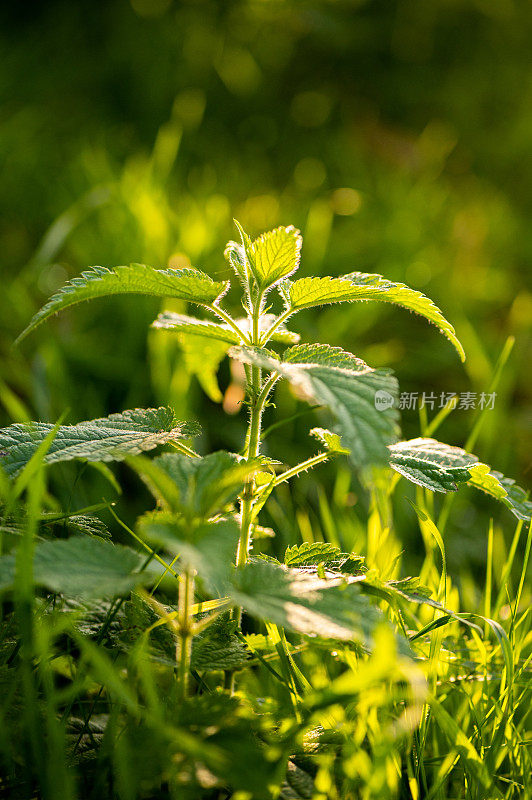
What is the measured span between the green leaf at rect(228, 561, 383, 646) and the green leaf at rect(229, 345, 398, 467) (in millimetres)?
124

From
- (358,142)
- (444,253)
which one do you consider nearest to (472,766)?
(444,253)

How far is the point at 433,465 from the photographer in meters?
0.71

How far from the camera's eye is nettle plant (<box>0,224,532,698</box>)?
0.52 meters

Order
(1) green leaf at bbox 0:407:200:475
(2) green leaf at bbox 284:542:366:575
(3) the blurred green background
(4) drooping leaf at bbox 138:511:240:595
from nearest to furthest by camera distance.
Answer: (4) drooping leaf at bbox 138:511:240:595 < (1) green leaf at bbox 0:407:200:475 < (2) green leaf at bbox 284:542:366:575 < (3) the blurred green background

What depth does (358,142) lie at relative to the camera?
3.32 metres

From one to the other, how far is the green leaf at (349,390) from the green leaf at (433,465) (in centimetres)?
11

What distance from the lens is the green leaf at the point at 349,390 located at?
52 centimetres

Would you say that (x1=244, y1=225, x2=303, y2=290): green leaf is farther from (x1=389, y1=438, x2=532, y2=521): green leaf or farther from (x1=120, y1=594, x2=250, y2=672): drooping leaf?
(x1=120, y1=594, x2=250, y2=672): drooping leaf

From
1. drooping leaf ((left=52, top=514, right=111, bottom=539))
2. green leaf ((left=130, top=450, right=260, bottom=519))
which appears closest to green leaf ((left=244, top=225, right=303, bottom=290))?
green leaf ((left=130, top=450, right=260, bottom=519))

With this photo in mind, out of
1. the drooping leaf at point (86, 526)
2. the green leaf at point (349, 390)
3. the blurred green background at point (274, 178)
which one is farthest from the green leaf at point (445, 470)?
the blurred green background at point (274, 178)

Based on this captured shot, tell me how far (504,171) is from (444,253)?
1.18 meters

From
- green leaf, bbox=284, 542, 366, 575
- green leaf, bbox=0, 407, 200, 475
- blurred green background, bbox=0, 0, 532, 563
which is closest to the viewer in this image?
green leaf, bbox=0, 407, 200, 475

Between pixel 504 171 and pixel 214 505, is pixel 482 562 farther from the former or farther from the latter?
pixel 504 171

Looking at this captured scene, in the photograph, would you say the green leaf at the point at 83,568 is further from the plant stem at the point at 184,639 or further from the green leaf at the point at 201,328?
the green leaf at the point at 201,328
